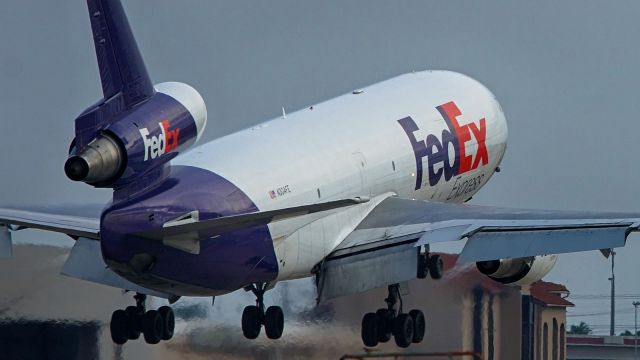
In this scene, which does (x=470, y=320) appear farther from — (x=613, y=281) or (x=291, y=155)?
(x=613, y=281)

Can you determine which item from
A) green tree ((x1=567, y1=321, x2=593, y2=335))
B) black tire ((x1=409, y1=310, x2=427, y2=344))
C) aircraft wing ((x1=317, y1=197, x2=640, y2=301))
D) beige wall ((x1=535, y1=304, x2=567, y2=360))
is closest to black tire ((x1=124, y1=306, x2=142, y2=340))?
aircraft wing ((x1=317, y1=197, x2=640, y2=301))

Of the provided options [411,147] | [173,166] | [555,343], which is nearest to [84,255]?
[173,166]

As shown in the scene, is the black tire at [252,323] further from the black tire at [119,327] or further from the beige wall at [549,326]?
the beige wall at [549,326]

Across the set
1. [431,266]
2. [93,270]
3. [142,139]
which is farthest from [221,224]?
[431,266]

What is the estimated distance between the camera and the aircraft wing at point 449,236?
163 ft

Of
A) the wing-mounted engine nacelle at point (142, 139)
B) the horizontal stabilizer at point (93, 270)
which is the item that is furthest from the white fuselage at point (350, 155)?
the horizontal stabilizer at point (93, 270)

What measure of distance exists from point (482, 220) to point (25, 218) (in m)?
10.3

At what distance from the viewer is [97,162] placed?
43875 mm

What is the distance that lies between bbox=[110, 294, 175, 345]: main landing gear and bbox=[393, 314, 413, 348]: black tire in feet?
16.9

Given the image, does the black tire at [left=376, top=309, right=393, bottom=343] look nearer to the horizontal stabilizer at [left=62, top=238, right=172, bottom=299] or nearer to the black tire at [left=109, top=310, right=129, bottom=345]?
the horizontal stabilizer at [left=62, top=238, right=172, bottom=299]

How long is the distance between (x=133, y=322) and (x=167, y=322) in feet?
2.65

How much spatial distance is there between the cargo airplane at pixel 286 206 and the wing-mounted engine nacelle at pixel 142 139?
4 cm

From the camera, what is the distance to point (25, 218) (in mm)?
52125

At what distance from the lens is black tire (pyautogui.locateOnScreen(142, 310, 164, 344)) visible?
5284 centimetres
